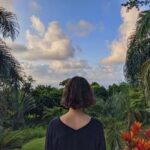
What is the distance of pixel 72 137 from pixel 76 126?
95mm

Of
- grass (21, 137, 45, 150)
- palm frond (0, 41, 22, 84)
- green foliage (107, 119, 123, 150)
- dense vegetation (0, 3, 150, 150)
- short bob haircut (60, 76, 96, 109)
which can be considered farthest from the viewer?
grass (21, 137, 45, 150)

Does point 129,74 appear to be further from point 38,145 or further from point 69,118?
point 69,118

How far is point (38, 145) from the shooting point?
66.9ft

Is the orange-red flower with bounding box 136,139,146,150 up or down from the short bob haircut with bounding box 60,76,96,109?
down

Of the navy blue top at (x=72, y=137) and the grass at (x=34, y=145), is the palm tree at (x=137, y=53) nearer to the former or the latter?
the grass at (x=34, y=145)

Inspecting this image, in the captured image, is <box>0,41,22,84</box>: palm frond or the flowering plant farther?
<box>0,41,22,84</box>: palm frond

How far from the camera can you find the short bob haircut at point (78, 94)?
4223 mm

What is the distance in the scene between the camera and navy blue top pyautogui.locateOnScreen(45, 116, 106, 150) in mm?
4230

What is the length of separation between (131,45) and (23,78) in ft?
14.2

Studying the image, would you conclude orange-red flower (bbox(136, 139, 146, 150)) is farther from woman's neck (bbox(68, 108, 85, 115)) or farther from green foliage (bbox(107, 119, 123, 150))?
green foliage (bbox(107, 119, 123, 150))

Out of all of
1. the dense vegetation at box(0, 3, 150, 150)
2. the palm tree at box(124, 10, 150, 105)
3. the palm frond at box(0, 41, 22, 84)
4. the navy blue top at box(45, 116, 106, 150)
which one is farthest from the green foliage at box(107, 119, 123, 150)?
the navy blue top at box(45, 116, 106, 150)

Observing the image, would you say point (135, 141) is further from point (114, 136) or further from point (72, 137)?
point (114, 136)

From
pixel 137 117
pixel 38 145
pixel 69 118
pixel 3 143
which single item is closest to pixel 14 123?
pixel 38 145

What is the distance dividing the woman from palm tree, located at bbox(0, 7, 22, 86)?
12420 mm
